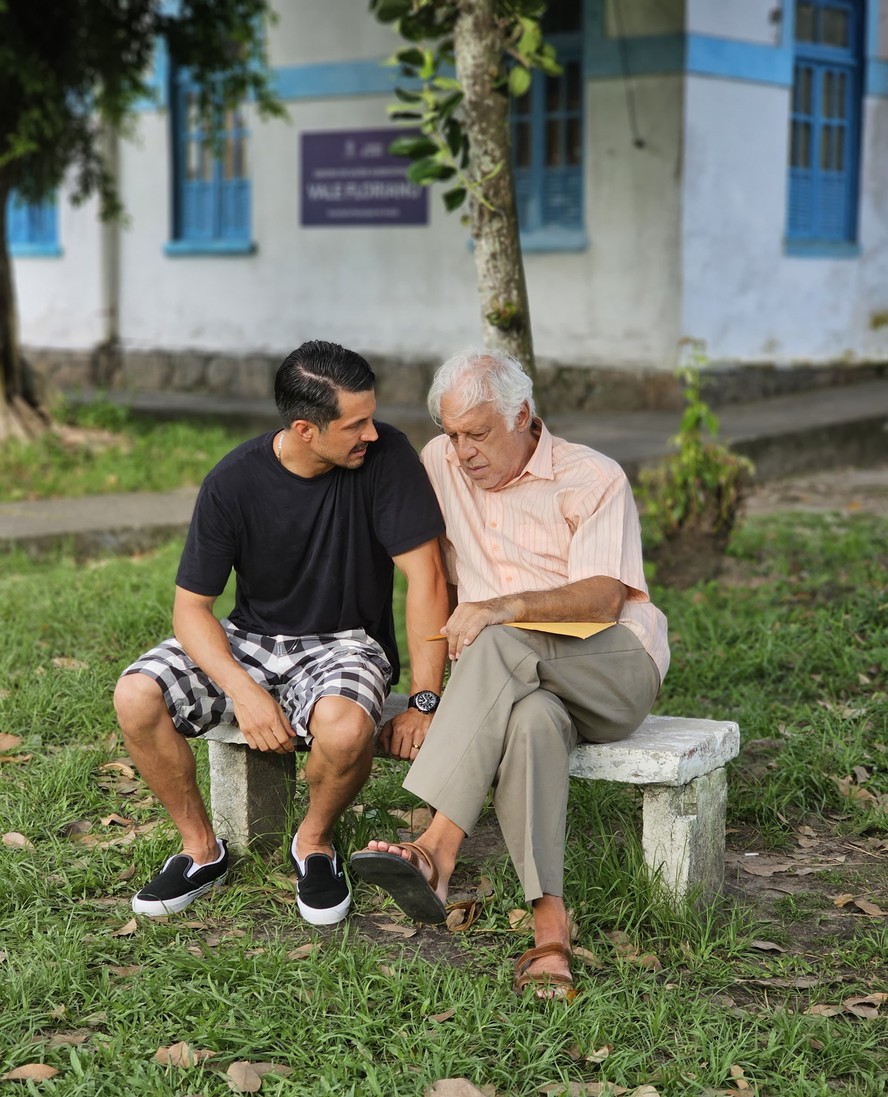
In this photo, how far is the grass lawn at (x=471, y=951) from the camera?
2.92 meters

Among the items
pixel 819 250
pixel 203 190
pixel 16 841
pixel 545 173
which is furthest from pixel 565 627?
pixel 203 190

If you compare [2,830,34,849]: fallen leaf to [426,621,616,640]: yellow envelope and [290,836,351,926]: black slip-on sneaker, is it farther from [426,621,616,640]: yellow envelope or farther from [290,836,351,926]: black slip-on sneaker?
[426,621,616,640]: yellow envelope

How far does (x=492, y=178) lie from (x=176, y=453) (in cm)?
497

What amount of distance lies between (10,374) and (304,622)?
708 centimetres

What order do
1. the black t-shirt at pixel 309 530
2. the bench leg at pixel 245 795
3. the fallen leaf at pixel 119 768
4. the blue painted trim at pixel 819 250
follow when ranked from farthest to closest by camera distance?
the blue painted trim at pixel 819 250 < the fallen leaf at pixel 119 768 < the bench leg at pixel 245 795 < the black t-shirt at pixel 309 530

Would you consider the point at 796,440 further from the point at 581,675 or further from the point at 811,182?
the point at 581,675

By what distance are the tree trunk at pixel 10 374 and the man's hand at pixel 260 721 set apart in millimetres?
6932

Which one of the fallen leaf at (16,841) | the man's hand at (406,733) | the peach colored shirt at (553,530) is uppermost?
the peach colored shirt at (553,530)

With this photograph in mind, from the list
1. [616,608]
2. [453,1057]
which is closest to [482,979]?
[453,1057]

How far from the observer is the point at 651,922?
3.49 m

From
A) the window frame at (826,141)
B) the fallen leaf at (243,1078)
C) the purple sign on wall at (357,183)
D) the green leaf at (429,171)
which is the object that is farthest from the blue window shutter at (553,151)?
the fallen leaf at (243,1078)

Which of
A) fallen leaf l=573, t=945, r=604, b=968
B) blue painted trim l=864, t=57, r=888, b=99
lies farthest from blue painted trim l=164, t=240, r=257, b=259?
fallen leaf l=573, t=945, r=604, b=968

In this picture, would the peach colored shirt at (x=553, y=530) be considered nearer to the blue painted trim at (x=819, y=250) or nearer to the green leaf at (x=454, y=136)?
the green leaf at (x=454, y=136)

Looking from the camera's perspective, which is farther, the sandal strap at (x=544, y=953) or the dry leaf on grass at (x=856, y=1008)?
the sandal strap at (x=544, y=953)
